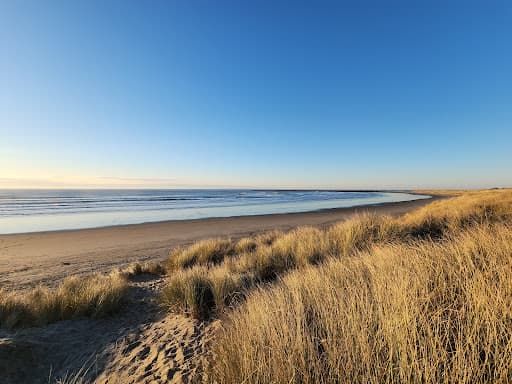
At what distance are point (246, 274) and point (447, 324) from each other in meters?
4.37

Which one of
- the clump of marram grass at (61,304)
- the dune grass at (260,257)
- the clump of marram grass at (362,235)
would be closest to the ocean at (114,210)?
the dune grass at (260,257)

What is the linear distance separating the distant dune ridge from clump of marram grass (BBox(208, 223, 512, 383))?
0.01 m

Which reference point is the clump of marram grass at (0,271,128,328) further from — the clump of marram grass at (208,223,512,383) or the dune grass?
the clump of marram grass at (208,223,512,383)

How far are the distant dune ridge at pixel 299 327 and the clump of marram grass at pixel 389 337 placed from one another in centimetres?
1

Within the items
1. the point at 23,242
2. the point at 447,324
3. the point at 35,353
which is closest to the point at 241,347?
the point at 447,324

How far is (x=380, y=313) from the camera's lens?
2402 mm

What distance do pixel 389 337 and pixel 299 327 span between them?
2.53 feet

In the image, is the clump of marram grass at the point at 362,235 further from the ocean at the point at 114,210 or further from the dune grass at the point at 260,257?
the ocean at the point at 114,210

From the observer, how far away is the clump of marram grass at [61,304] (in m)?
4.23

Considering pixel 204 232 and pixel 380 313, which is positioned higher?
pixel 380 313

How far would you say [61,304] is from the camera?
4652 millimetres

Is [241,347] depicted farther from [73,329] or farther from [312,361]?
[73,329]

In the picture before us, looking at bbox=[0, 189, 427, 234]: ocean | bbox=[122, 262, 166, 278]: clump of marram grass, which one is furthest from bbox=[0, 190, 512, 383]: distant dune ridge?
bbox=[0, 189, 427, 234]: ocean

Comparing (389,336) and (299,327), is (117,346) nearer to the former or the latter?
(299,327)
